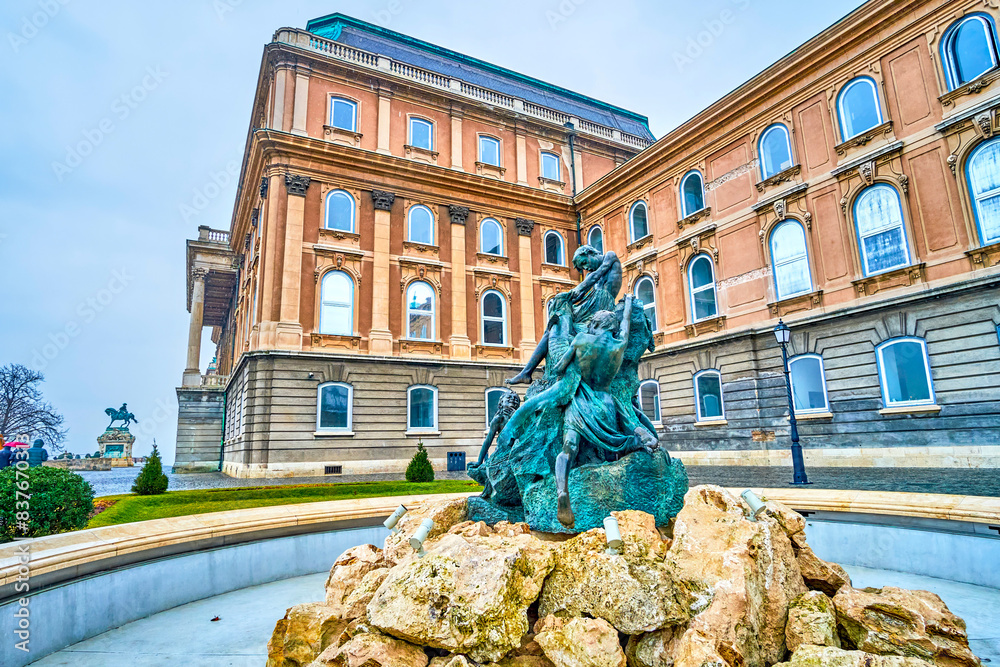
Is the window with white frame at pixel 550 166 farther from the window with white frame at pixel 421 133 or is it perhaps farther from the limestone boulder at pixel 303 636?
the limestone boulder at pixel 303 636

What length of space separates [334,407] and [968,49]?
2385 cm

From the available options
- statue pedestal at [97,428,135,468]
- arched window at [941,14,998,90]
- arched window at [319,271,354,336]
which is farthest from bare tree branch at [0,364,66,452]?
arched window at [941,14,998,90]

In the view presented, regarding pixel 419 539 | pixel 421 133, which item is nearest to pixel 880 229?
pixel 419 539

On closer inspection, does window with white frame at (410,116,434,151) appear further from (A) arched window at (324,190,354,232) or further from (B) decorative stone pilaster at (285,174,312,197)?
(B) decorative stone pilaster at (285,174,312,197)

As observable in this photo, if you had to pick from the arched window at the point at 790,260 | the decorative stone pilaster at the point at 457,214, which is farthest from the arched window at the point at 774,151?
the decorative stone pilaster at the point at 457,214

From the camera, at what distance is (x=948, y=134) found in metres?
16.0

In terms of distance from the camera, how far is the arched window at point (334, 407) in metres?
21.6

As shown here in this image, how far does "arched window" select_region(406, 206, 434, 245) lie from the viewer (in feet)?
83.1

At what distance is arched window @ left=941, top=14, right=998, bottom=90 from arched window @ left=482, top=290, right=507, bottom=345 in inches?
709

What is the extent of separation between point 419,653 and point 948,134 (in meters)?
20.1

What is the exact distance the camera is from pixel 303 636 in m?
3.60

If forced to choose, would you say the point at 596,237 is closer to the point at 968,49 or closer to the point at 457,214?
the point at 457,214

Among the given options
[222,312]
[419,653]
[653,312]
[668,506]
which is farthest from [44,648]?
[222,312]

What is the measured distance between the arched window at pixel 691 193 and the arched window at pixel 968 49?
29.6 feet
